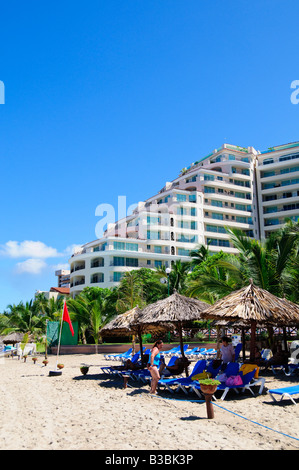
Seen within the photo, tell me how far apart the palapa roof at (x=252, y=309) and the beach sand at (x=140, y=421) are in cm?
187

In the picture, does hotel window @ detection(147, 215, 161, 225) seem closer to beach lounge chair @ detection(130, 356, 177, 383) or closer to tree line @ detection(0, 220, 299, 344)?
tree line @ detection(0, 220, 299, 344)

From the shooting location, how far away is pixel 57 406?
880 cm

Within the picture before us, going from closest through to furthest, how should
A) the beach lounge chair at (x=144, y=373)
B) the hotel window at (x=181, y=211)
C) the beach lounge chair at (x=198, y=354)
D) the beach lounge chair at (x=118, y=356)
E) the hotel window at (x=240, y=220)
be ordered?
the beach lounge chair at (x=144, y=373), the beach lounge chair at (x=198, y=354), the beach lounge chair at (x=118, y=356), the hotel window at (x=181, y=211), the hotel window at (x=240, y=220)

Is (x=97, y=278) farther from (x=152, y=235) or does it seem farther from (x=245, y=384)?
(x=245, y=384)

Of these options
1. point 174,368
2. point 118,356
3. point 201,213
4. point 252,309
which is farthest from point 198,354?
point 201,213

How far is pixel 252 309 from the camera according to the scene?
9867 millimetres

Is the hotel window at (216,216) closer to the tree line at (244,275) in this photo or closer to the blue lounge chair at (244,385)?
the tree line at (244,275)

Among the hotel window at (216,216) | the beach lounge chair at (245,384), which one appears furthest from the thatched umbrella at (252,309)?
the hotel window at (216,216)

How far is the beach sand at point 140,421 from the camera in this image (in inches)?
213

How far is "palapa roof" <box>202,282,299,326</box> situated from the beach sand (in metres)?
1.87

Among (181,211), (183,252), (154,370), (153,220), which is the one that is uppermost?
(181,211)

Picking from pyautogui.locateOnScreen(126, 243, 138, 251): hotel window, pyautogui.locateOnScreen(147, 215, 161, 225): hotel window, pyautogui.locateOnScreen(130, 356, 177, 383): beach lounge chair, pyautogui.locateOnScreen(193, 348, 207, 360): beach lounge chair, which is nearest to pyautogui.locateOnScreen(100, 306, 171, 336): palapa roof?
pyautogui.locateOnScreen(130, 356, 177, 383): beach lounge chair

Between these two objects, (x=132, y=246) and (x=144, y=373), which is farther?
(x=132, y=246)

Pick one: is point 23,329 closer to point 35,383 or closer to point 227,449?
point 35,383
